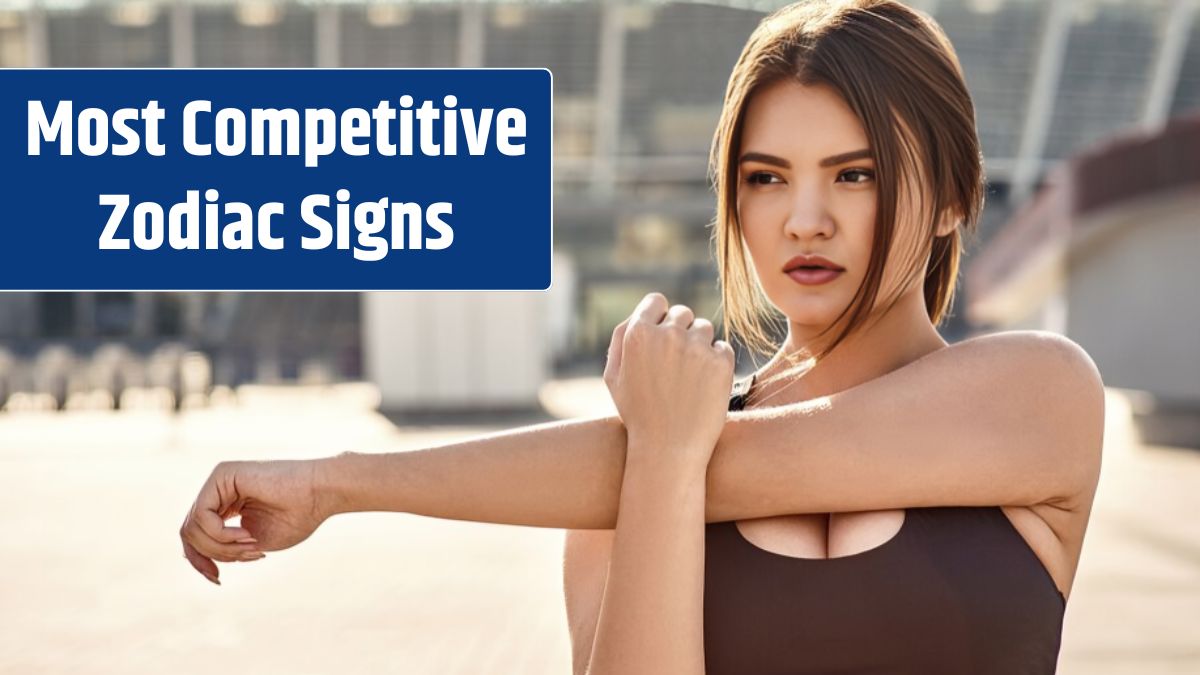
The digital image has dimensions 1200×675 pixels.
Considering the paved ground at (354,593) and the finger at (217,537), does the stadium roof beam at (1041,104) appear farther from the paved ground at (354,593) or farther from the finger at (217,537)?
the finger at (217,537)

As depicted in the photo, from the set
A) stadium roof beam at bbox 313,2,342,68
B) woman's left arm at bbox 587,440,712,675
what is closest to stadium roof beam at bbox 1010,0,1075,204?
stadium roof beam at bbox 313,2,342,68

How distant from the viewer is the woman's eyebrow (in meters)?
1.44

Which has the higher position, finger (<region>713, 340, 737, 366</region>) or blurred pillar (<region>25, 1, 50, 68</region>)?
blurred pillar (<region>25, 1, 50, 68</region>)

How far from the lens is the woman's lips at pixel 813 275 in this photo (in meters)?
1.49

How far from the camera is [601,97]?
38.7m

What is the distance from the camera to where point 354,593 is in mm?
5934

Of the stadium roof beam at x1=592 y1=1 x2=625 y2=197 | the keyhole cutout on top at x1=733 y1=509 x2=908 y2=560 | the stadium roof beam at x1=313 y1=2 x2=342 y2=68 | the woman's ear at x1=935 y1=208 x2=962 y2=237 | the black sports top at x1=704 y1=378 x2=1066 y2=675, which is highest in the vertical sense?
the stadium roof beam at x1=313 y1=2 x2=342 y2=68

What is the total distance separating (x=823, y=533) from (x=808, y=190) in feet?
1.29

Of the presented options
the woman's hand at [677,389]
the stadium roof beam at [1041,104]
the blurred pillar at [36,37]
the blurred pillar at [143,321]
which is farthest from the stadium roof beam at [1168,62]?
the woman's hand at [677,389]

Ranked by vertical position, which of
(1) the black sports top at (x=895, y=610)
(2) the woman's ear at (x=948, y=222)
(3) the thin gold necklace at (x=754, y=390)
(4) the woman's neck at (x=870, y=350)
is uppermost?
(2) the woman's ear at (x=948, y=222)

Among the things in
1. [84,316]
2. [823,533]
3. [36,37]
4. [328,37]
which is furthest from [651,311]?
[36,37]

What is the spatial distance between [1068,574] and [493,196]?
3231mm

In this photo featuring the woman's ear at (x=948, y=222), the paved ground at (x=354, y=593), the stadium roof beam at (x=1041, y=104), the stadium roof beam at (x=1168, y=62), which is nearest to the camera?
the woman's ear at (x=948, y=222)

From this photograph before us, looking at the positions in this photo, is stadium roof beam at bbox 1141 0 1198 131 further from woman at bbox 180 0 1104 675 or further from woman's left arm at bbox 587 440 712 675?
woman's left arm at bbox 587 440 712 675
